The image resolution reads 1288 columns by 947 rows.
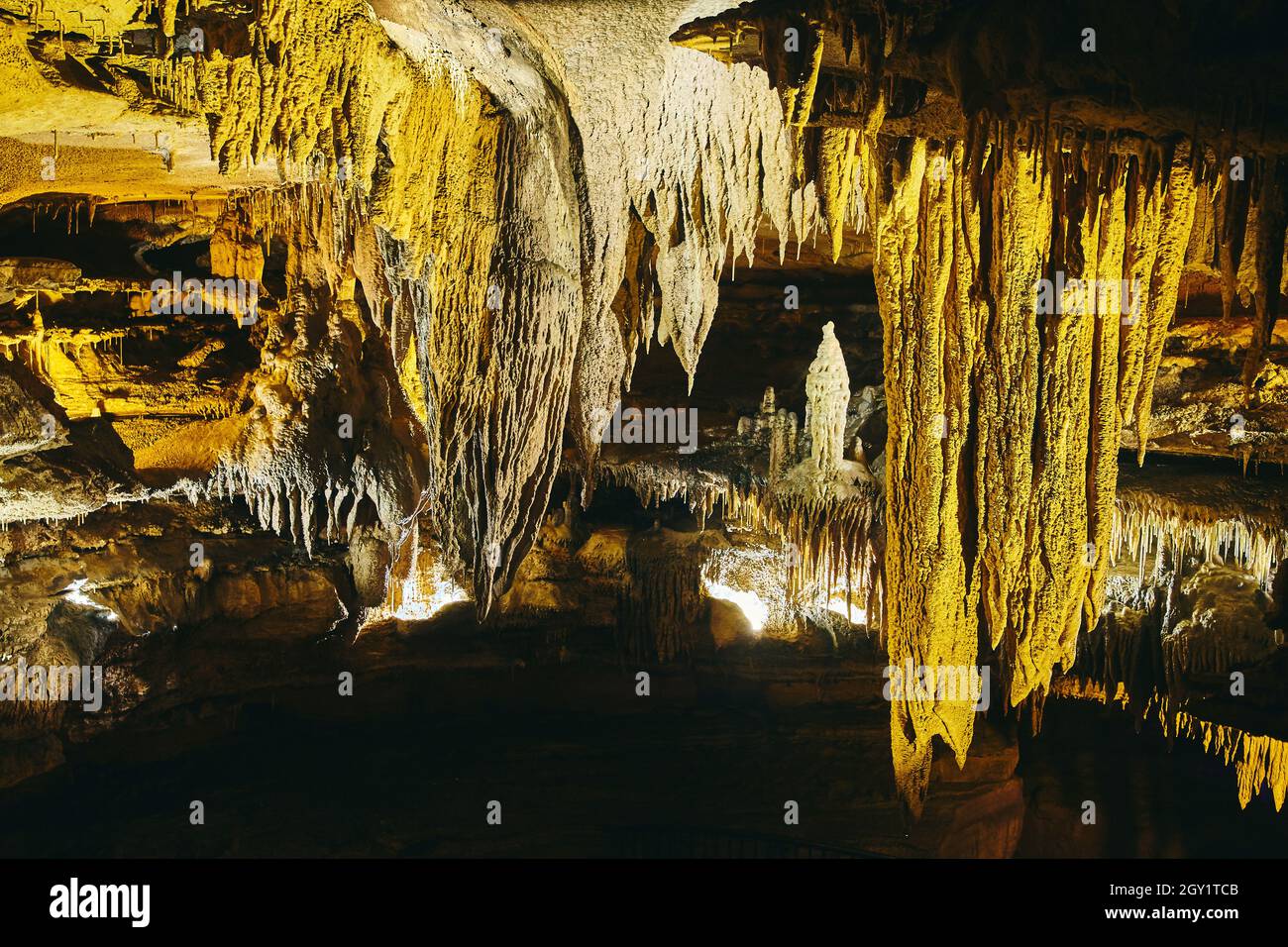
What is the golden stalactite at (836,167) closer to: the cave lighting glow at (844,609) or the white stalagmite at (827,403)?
the white stalagmite at (827,403)

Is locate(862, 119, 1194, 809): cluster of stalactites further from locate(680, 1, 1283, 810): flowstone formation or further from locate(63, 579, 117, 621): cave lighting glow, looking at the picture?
locate(63, 579, 117, 621): cave lighting glow

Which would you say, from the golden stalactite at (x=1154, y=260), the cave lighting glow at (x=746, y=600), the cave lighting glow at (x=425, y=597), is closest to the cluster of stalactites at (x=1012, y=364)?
the golden stalactite at (x=1154, y=260)

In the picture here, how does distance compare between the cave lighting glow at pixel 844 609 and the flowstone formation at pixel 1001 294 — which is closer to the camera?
the flowstone formation at pixel 1001 294

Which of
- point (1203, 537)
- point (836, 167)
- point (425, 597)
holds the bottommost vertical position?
point (425, 597)

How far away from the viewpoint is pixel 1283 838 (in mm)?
10297

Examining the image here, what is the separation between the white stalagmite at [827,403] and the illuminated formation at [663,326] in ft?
0.09

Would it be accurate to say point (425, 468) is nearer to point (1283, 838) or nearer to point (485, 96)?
point (485, 96)

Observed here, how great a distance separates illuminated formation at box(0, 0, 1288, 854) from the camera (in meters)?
2.88

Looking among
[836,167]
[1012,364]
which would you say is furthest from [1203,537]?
[836,167]

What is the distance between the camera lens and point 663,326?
443cm

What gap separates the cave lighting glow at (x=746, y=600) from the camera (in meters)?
9.27

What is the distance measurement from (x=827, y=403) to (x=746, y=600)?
284cm

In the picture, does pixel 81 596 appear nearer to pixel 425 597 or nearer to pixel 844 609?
pixel 425 597
